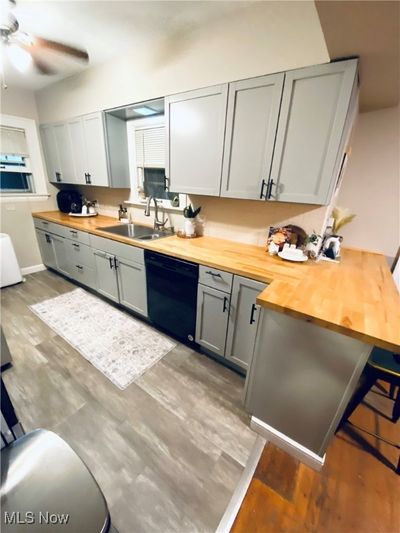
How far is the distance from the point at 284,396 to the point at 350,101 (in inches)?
69.1

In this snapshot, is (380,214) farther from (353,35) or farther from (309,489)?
(309,489)

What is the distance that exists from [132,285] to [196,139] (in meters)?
1.53

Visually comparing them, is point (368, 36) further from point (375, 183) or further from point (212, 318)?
point (212, 318)

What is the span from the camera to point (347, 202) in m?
2.08

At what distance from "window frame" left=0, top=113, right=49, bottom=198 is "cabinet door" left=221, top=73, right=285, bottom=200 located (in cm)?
325

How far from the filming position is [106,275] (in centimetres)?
258

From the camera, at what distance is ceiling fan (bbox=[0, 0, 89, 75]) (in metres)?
1.32

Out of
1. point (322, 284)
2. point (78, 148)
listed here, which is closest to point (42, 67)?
point (78, 148)

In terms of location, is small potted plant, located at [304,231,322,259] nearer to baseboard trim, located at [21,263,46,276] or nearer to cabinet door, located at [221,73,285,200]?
cabinet door, located at [221,73,285,200]

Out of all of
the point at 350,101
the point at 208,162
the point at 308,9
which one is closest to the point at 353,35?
the point at 350,101

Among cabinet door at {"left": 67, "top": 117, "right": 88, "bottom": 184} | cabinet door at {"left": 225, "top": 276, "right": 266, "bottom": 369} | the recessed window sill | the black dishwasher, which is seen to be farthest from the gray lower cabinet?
the recessed window sill

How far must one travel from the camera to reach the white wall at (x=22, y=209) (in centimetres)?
306

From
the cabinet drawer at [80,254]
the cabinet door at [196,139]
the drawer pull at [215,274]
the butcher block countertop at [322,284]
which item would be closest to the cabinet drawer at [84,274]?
the cabinet drawer at [80,254]

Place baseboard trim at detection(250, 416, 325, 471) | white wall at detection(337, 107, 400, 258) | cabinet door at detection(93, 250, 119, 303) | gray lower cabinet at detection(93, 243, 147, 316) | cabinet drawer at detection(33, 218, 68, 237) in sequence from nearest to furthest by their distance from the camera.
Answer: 1. baseboard trim at detection(250, 416, 325, 471)
2. white wall at detection(337, 107, 400, 258)
3. gray lower cabinet at detection(93, 243, 147, 316)
4. cabinet door at detection(93, 250, 119, 303)
5. cabinet drawer at detection(33, 218, 68, 237)
